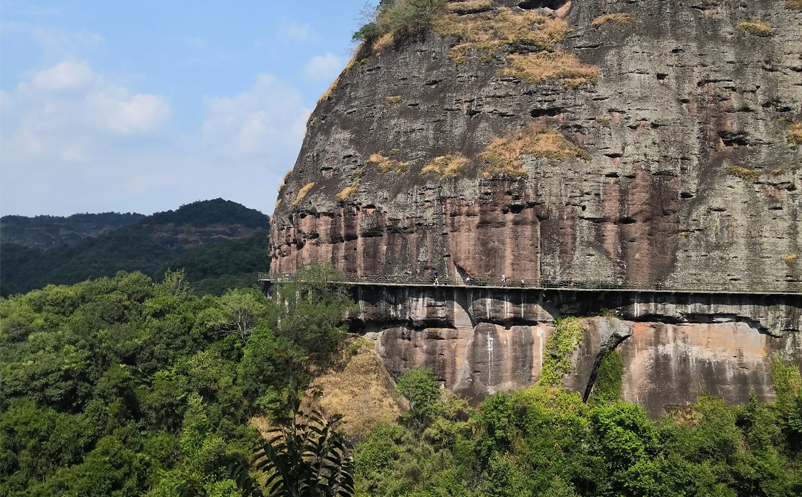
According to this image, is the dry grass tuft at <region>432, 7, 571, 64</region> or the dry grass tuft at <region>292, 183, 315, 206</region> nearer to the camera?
the dry grass tuft at <region>432, 7, 571, 64</region>

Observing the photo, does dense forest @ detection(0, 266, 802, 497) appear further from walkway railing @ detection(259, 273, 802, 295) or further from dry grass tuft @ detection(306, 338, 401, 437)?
walkway railing @ detection(259, 273, 802, 295)

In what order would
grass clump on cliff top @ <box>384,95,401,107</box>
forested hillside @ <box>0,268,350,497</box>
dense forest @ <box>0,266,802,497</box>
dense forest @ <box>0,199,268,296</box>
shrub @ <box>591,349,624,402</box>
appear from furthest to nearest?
1. dense forest @ <box>0,199,268,296</box>
2. grass clump on cliff top @ <box>384,95,401,107</box>
3. shrub @ <box>591,349,624,402</box>
4. forested hillside @ <box>0,268,350,497</box>
5. dense forest @ <box>0,266,802,497</box>

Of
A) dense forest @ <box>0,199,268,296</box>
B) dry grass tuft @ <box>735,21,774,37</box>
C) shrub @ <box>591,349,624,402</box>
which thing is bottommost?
shrub @ <box>591,349,624,402</box>

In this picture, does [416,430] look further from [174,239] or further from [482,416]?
[174,239]

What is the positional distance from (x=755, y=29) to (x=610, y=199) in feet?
36.8

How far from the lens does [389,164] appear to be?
38.5 meters

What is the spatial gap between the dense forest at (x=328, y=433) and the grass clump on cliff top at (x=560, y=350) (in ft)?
1.39

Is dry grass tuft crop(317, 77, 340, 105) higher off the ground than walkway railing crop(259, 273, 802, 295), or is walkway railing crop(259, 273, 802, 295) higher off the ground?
dry grass tuft crop(317, 77, 340, 105)

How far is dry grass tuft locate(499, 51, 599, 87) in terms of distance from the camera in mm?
35969

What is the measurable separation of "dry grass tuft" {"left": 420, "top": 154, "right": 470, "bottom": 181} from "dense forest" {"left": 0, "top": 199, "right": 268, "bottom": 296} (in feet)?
141

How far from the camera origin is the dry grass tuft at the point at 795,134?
33.6 metres

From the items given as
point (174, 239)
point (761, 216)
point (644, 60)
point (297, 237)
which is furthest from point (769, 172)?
point (174, 239)

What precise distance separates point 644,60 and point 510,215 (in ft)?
32.1

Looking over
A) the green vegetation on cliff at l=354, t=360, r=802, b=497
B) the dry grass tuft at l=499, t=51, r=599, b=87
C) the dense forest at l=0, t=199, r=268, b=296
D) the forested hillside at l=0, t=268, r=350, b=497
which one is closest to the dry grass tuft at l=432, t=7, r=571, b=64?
the dry grass tuft at l=499, t=51, r=599, b=87
